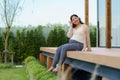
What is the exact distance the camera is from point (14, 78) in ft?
29.8

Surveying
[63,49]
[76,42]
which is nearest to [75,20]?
[76,42]

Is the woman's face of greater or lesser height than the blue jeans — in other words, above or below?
above

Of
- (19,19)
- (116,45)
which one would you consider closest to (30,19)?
(19,19)

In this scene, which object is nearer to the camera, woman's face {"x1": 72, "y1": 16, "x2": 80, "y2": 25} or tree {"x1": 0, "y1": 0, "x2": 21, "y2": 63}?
woman's face {"x1": 72, "y1": 16, "x2": 80, "y2": 25}

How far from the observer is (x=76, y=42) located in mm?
6055

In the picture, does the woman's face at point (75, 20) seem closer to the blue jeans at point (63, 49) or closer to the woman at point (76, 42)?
the woman at point (76, 42)

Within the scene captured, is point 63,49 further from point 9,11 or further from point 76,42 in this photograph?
point 9,11

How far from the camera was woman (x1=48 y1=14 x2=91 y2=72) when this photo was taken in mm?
5885

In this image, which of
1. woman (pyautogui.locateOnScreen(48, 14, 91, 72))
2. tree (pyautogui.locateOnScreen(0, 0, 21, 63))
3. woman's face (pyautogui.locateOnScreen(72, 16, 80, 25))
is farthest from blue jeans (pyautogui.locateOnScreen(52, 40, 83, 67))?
tree (pyautogui.locateOnScreen(0, 0, 21, 63))

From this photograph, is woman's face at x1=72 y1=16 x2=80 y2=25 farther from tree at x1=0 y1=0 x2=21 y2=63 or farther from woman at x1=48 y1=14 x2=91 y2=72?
tree at x1=0 y1=0 x2=21 y2=63

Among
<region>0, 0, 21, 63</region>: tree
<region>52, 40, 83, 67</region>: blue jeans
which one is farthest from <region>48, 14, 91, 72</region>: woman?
<region>0, 0, 21, 63</region>: tree

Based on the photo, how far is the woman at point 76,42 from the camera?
5.88 metres

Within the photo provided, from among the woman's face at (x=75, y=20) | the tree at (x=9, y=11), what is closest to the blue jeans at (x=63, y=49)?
the woman's face at (x=75, y=20)

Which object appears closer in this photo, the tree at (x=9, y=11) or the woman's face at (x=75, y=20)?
the woman's face at (x=75, y=20)
